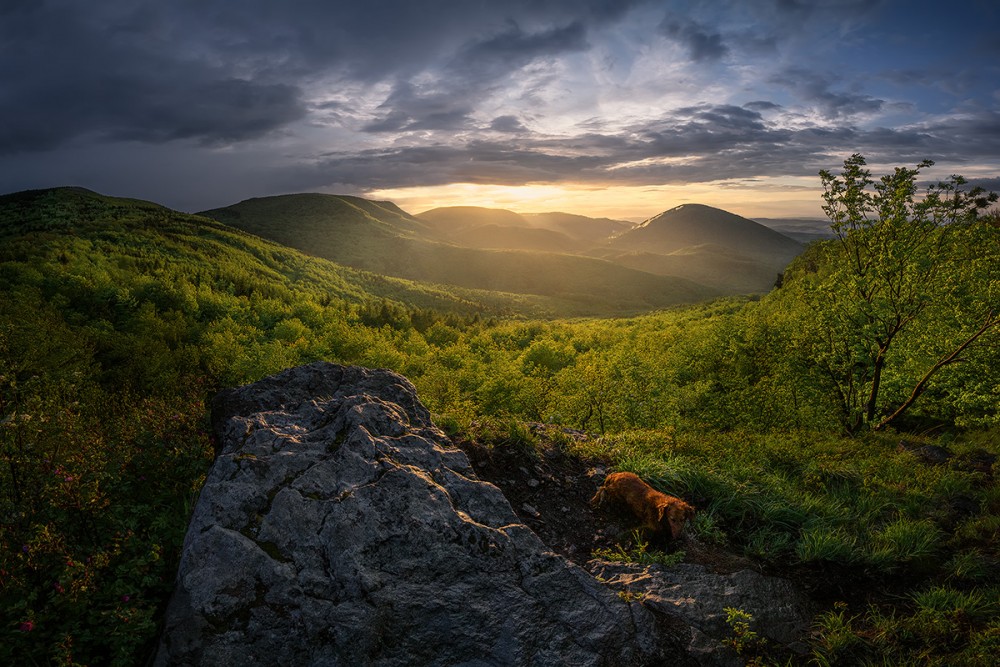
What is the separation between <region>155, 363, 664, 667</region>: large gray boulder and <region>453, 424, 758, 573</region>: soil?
98 cm

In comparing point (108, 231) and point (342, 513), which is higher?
point (108, 231)

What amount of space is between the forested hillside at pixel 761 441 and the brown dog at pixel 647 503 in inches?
20.4

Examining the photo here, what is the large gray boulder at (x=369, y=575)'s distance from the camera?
14.0 ft

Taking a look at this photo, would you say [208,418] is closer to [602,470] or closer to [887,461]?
[602,470]

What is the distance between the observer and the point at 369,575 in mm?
4691

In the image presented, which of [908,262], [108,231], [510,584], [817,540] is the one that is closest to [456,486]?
[510,584]

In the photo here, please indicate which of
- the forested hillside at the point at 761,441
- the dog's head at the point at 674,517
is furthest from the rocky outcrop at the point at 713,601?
the dog's head at the point at 674,517

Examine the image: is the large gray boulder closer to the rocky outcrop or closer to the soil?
the rocky outcrop

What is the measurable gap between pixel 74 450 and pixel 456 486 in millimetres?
5137

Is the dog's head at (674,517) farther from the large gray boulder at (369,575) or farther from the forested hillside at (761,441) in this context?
the large gray boulder at (369,575)

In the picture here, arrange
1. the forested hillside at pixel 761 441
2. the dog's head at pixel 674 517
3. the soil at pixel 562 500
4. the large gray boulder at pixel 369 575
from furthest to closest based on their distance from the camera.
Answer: the dog's head at pixel 674 517, the soil at pixel 562 500, the forested hillside at pixel 761 441, the large gray boulder at pixel 369 575

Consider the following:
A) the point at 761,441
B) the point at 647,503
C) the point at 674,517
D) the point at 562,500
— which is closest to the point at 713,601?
the point at 674,517

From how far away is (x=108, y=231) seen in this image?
66000 mm

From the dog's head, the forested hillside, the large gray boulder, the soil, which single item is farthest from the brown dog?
the large gray boulder
